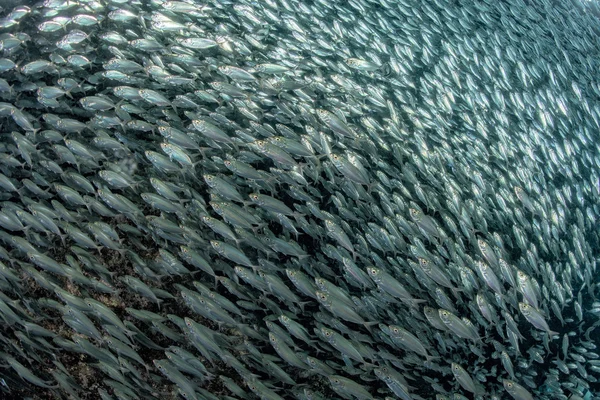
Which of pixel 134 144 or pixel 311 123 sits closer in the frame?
pixel 134 144

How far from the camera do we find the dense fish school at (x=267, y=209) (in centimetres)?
407

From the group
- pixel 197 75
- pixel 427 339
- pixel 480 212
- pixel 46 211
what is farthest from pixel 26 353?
pixel 480 212

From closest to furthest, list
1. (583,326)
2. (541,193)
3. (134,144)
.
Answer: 1. (134,144)
2. (541,193)
3. (583,326)

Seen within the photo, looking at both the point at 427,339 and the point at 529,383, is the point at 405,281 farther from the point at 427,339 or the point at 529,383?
the point at 529,383

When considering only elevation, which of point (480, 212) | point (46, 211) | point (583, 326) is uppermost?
point (480, 212)

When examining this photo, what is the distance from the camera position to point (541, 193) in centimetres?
585

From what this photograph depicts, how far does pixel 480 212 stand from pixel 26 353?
5.21 m

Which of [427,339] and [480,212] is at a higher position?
[480,212]

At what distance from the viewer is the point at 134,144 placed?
4.84 meters

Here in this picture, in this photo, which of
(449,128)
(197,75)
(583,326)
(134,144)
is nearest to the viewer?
(134,144)

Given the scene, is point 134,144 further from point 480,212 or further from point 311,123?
point 480,212

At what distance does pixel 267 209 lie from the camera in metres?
4.38

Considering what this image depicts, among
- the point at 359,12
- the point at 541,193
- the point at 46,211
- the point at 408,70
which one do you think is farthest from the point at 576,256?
the point at 46,211

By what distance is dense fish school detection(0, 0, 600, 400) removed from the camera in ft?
13.4
